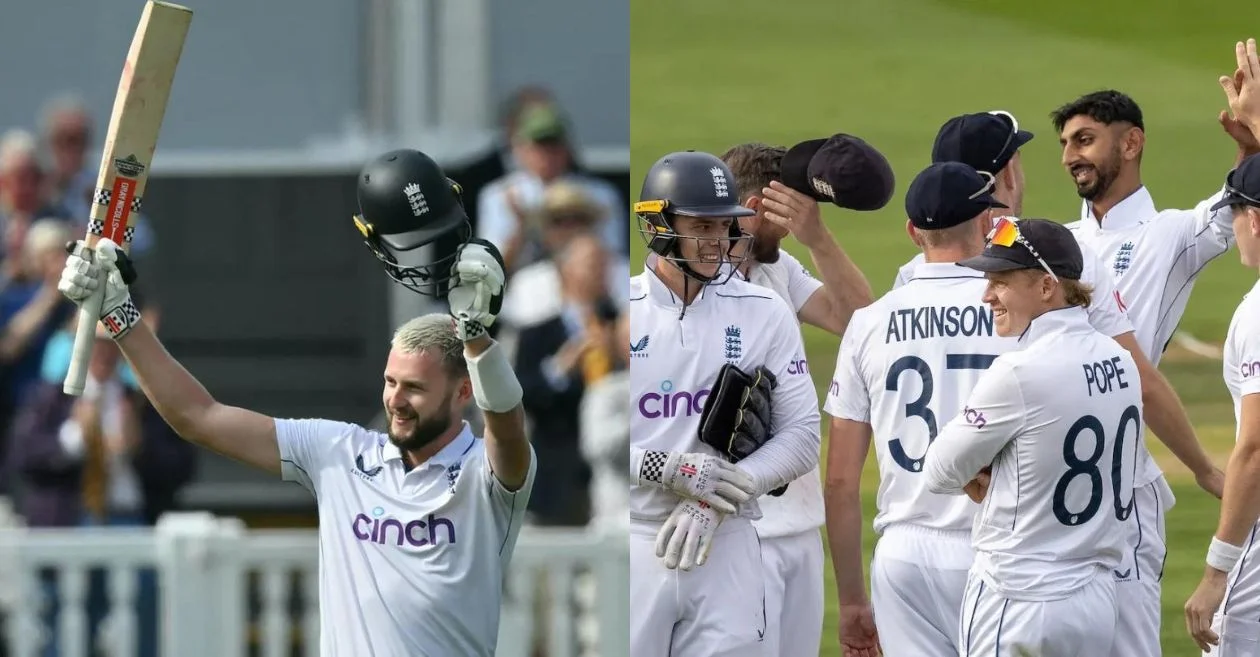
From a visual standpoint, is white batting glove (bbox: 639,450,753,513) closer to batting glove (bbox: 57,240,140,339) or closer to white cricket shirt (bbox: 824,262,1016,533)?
white cricket shirt (bbox: 824,262,1016,533)

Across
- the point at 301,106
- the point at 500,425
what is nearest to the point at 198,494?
the point at 301,106

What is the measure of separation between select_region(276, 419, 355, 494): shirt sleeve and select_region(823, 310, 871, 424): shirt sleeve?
1250mm

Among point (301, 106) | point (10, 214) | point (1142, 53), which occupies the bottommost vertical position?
point (10, 214)

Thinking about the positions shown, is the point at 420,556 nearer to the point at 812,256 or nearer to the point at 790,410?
the point at 790,410

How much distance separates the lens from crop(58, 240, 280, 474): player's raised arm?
375 cm

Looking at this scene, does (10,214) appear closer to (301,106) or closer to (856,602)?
(301,106)

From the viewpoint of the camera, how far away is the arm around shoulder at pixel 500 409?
11.8 feet

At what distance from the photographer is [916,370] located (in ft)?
14.2

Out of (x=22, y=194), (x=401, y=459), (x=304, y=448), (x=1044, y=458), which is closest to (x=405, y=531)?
(x=401, y=459)

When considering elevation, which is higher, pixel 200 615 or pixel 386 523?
pixel 386 523

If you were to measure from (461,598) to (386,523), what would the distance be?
9.3 inches

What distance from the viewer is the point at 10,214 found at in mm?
7086

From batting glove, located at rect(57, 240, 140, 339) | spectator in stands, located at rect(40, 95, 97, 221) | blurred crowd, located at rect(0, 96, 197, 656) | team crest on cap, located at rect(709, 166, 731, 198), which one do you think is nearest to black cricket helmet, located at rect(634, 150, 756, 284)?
team crest on cap, located at rect(709, 166, 731, 198)

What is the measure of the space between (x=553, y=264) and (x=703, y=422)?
9.30ft
